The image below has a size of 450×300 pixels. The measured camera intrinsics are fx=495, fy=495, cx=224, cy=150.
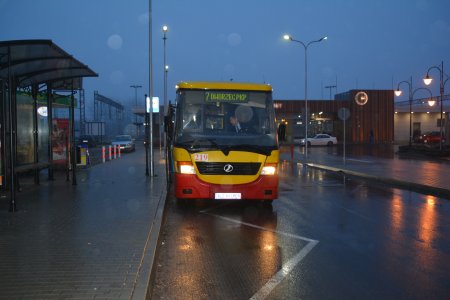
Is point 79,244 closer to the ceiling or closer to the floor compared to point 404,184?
closer to the ceiling

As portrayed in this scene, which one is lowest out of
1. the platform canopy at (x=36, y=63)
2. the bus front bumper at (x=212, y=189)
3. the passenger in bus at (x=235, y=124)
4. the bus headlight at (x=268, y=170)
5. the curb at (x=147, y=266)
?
the curb at (x=147, y=266)

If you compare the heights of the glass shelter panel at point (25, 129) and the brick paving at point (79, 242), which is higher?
the glass shelter panel at point (25, 129)

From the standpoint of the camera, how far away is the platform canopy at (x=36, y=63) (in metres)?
9.66

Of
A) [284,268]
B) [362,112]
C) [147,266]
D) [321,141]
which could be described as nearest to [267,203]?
[284,268]

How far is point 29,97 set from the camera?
15.4m

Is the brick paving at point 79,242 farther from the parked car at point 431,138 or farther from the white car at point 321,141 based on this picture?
the white car at point 321,141

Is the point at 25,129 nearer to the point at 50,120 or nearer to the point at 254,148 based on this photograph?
the point at 50,120

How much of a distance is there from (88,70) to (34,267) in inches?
351

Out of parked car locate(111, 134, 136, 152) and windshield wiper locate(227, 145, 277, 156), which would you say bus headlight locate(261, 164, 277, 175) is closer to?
windshield wiper locate(227, 145, 277, 156)

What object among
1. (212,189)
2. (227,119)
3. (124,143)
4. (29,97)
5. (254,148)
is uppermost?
(29,97)

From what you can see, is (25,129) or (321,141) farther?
(321,141)

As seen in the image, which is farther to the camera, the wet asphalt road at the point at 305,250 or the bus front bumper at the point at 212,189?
the bus front bumper at the point at 212,189

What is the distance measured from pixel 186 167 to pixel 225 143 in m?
1.01

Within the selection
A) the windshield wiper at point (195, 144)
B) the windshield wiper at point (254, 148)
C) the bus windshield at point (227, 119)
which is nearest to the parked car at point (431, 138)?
the bus windshield at point (227, 119)
